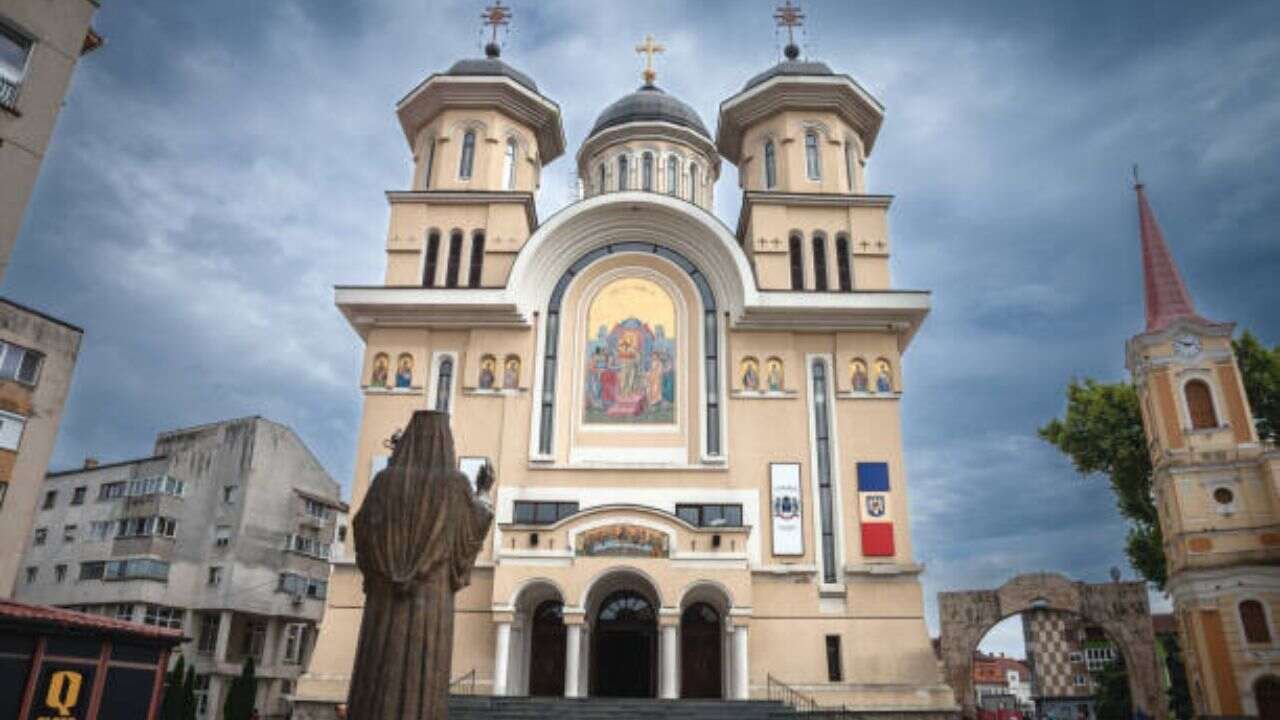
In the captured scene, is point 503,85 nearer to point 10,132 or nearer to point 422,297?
point 422,297

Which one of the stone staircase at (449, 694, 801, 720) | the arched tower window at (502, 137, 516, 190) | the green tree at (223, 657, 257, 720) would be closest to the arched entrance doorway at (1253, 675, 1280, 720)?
the stone staircase at (449, 694, 801, 720)

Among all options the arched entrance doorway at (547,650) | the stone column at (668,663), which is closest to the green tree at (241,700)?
Result: the arched entrance doorway at (547,650)

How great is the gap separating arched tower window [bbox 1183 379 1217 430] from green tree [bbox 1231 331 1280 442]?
2.76m

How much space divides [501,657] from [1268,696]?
51.7ft

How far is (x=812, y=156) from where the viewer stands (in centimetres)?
2297

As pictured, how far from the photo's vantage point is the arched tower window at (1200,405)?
20531 millimetres

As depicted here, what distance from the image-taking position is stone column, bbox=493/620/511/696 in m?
16.4

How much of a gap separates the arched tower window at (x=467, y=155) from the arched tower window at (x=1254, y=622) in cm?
2056

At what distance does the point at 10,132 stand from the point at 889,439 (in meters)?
16.6

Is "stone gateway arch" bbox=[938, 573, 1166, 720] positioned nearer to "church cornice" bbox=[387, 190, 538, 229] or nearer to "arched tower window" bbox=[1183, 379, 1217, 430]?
"arched tower window" bbox=[1183, 379, 1217, 430]

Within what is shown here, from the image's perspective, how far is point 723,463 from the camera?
1888 cm

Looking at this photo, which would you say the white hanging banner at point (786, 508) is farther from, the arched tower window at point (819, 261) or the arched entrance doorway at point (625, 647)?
the arched tower window at point (819, 261)

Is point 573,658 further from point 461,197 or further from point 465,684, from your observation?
point 461,197

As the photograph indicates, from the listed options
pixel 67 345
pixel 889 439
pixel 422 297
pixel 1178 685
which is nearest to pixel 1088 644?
pixel 1178 685
